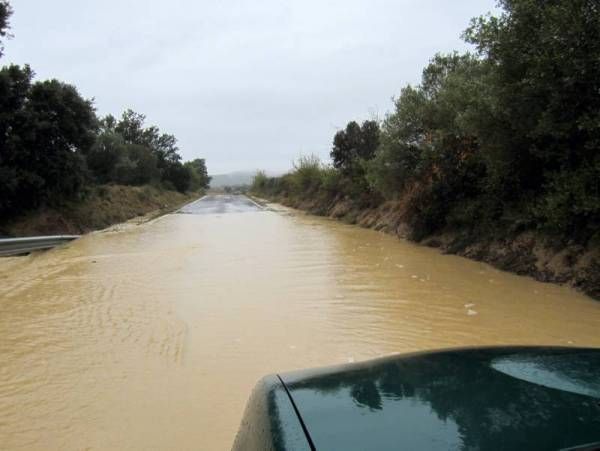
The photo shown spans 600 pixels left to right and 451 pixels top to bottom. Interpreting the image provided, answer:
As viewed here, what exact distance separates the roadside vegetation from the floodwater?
4.35ft

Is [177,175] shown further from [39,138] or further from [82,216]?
[39,138]

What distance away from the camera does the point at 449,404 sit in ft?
5.40

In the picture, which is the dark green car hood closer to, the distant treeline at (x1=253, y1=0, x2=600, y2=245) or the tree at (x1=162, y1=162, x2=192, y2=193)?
the distant treeline at (x1=253, y1=0, x2=600, y2=245)

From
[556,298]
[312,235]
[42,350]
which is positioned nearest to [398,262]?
[556,298]

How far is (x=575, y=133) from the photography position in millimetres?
7918

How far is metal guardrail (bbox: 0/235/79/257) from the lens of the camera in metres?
12.0

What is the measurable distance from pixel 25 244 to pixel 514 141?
1360cm

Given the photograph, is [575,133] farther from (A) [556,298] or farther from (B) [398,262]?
(B) [398,262]

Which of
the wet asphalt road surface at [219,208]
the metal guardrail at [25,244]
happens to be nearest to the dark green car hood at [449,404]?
the metal guardrail at [25,244]

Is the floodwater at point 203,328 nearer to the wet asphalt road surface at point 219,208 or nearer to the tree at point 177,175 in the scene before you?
the wet asphalt road surface at point 219,208

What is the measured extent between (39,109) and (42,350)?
65.2 ft

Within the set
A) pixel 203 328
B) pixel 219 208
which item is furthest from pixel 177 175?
pixel 203 328

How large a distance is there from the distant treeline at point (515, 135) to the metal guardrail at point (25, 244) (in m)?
12.1

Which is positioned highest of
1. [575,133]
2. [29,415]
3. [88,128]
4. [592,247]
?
[88,128]
